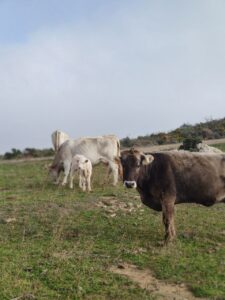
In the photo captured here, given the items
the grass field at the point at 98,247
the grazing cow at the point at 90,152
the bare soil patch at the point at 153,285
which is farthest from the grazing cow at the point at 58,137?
the bare soil patch at the point at 153,285

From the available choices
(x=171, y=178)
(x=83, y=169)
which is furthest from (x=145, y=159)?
(x=83, y=169)

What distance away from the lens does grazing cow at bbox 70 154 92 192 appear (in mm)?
17953

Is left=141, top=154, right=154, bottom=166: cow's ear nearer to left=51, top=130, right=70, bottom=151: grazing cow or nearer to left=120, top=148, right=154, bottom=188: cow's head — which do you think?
left=120, top=148, right=154, bottom=188: cow's head

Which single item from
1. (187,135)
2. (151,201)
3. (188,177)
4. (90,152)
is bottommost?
(151,201)

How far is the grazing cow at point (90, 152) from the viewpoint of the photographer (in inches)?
799

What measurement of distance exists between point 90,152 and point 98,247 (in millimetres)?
10347

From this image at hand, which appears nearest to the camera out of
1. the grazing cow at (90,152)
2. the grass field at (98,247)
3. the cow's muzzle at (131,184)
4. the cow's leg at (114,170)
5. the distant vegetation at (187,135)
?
the grass field at (98,247)

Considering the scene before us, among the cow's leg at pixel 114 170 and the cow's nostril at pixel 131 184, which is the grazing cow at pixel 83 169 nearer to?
the cow's leg at pixel 114 170

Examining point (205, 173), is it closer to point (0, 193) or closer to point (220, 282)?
point (220, 282)

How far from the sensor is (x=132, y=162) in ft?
35.9

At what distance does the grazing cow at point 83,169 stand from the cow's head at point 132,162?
6.57 metres

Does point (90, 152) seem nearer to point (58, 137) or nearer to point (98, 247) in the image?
point (58, 137)

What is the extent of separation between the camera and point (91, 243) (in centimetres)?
1042

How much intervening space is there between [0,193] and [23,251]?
25.7 feet
